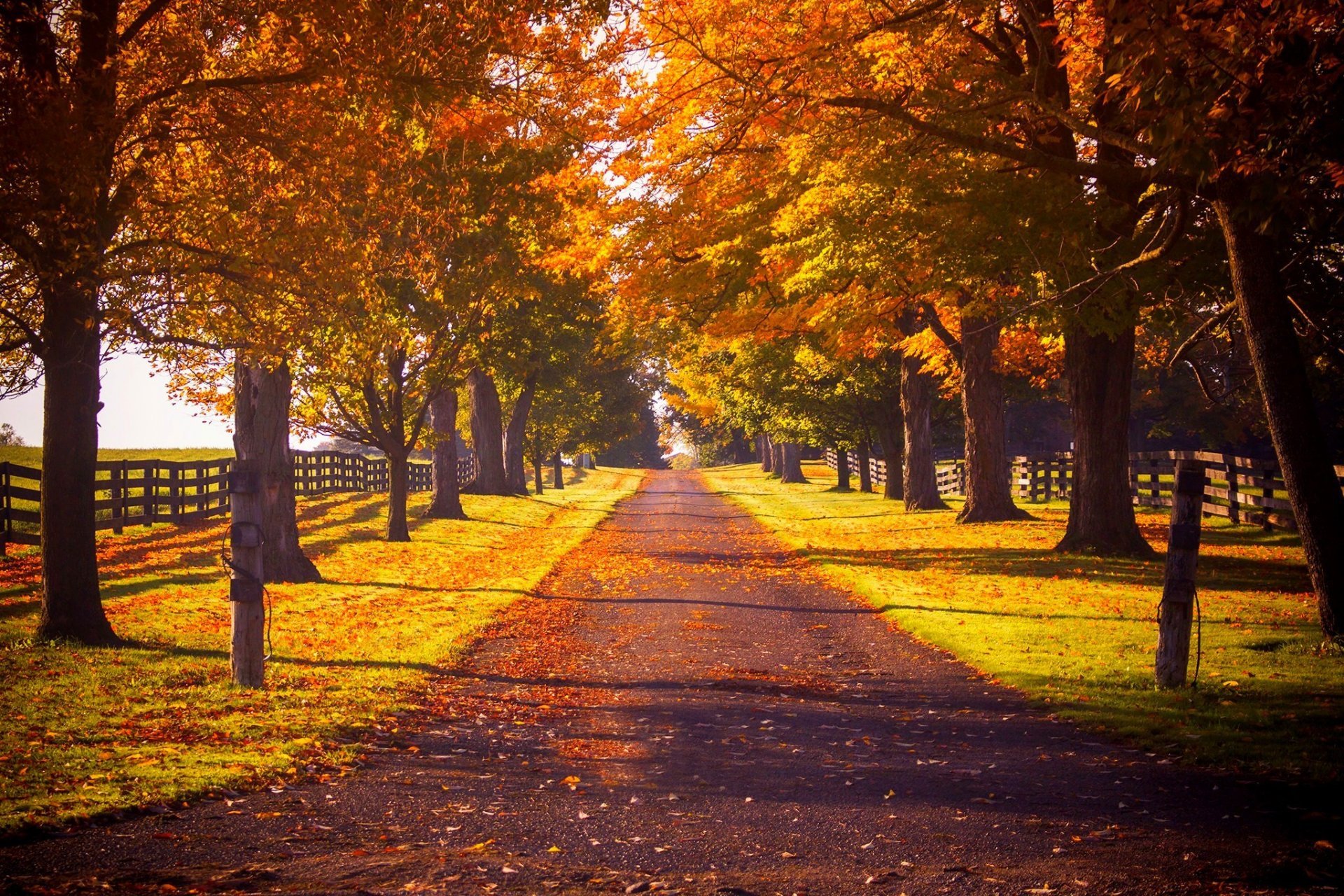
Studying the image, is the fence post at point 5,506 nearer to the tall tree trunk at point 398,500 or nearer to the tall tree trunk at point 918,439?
the tall tree trunk at point 398,500

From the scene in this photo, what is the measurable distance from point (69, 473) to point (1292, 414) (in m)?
13.0

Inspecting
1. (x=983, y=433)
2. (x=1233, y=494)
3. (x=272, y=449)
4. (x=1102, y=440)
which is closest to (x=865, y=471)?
(x=983, y=433)

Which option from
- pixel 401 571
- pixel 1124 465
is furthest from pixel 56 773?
pixel 1124 465

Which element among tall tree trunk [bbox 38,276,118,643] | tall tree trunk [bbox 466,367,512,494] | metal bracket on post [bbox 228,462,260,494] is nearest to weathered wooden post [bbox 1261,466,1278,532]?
metal bracket on post [bbox 228,462,260,494]

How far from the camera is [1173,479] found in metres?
22.3

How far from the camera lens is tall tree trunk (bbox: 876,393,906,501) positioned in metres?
41.0

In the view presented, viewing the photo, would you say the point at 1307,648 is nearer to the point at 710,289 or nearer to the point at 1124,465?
the point at 1124,465

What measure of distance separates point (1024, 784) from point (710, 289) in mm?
18176

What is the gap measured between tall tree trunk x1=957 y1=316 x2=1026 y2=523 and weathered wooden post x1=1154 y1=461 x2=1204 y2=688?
17131mm

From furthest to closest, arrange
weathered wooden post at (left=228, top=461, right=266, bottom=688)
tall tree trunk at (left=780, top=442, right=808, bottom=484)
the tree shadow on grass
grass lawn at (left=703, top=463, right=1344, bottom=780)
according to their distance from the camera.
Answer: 1. tall tree trunk at (left=780, top=442, right=808, bottom=484)
2. the tree shadow on grass
3. weathered wooden post at (left=228, top=461, right=266, bottom=688)
4. grass lawn at (left=703, top=463, right=1344, bottom=780)

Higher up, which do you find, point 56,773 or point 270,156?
point 270,156

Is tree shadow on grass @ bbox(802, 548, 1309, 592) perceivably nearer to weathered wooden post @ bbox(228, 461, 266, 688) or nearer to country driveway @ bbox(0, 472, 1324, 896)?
country driveway @ bbox(0, 472, 1324, 896)

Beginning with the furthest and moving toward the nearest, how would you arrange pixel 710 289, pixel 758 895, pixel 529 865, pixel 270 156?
pixel 710 289 → pixel 270 156 → pixel 529 865 → pixel 758 895

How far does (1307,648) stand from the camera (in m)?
11.2
